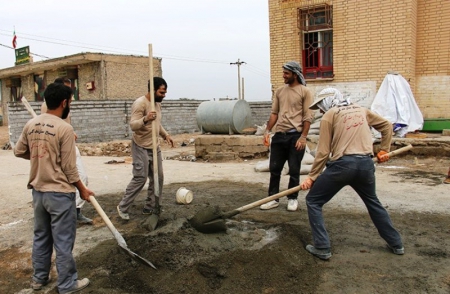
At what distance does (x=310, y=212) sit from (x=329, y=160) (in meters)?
0.51

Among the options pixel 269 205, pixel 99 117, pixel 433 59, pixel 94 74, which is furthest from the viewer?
pixel 94 74

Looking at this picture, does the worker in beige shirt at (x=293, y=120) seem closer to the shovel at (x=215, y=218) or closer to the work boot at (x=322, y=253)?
the shovel at (x=215, y=218)

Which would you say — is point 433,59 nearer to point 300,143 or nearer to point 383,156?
point 300,143

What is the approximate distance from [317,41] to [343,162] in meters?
8.81

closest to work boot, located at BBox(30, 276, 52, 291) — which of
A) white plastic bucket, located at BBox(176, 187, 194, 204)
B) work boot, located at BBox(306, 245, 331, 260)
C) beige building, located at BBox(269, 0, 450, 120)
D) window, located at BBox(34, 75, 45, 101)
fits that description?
work boot, located at BBox(306, 245, 331, 260)

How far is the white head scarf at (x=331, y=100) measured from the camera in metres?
3.63

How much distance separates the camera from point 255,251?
12.0 ft

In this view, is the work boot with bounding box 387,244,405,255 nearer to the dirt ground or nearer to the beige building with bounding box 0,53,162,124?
the dirt ground

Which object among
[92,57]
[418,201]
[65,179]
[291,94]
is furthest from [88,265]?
[92,57]

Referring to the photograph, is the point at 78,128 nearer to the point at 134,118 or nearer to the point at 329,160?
the point at 134,118

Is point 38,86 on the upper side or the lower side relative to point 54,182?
upper

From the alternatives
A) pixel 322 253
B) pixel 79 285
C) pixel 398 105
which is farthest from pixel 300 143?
pixel 398 105

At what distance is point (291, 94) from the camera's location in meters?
5.10

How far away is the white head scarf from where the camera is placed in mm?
3635
